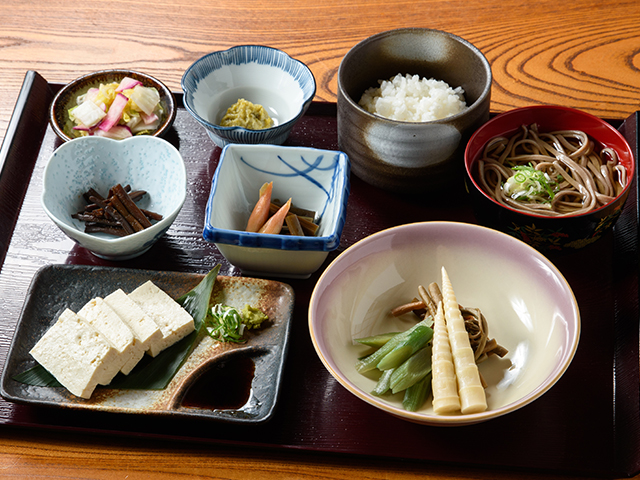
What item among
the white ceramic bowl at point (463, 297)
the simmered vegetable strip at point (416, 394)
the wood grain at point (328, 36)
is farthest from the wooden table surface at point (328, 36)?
the simmered vegetable strip at point (416, 394)

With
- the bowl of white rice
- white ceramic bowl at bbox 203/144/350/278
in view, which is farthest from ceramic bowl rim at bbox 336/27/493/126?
white ceramic bowl at bbox 203/144/350/278

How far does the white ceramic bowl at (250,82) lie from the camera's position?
1.85m

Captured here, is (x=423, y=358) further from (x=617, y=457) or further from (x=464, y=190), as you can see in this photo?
(x=464, y=190)

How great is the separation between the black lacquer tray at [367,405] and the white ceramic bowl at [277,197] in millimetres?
98

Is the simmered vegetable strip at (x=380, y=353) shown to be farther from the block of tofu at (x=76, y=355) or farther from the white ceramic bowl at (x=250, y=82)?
the white ceramic bowl at (x=250, y=82)

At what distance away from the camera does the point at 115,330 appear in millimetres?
1381

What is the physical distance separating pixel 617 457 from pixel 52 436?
4.14ft

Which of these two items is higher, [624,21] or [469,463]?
[624,21]

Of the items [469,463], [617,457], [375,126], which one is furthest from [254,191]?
[617,457]

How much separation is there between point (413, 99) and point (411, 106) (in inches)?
1.0

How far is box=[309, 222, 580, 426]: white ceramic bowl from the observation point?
128cm

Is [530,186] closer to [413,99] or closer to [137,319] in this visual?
[413,99]

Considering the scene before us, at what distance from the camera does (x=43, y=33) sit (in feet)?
7.92

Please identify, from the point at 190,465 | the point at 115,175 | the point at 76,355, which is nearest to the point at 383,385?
the point at 190,465
